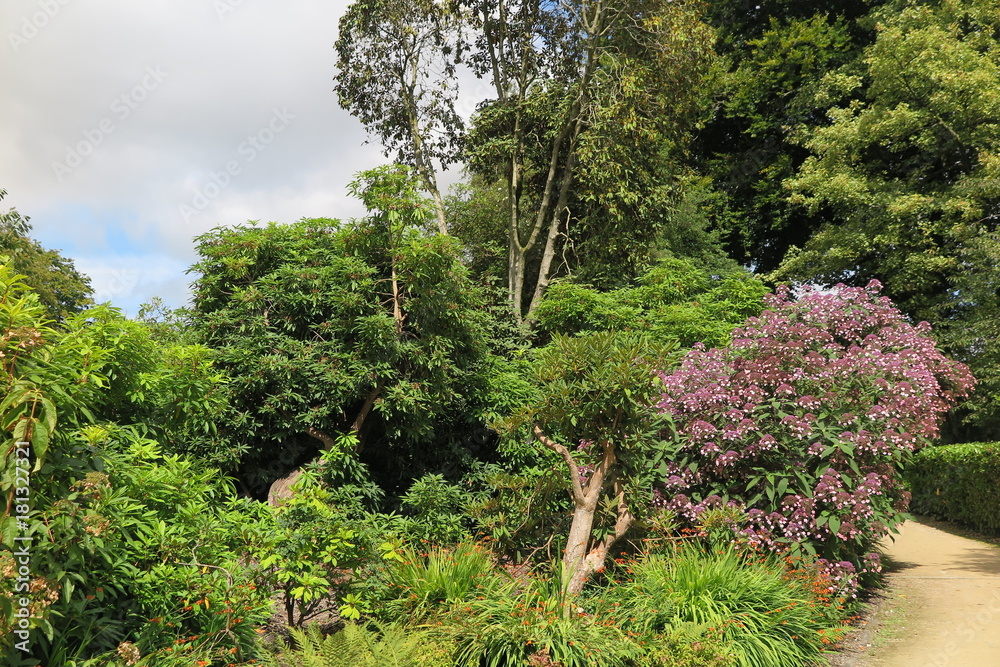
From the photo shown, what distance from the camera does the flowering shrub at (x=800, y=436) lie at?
610 cm

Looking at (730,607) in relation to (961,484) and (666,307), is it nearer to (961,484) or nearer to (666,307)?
(666,307)

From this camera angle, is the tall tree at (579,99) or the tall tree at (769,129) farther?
the tall tree at (769,129)

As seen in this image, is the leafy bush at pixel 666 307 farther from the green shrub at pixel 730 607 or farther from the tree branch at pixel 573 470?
the green shrub at pixel 730 607

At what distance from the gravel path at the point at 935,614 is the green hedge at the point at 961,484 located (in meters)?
1.21

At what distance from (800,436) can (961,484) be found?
7957 mm

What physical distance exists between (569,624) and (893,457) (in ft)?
13.9

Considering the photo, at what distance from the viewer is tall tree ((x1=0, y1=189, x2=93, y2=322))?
18.5 meters

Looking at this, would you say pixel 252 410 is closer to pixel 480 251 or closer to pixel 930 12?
pixel 480 251

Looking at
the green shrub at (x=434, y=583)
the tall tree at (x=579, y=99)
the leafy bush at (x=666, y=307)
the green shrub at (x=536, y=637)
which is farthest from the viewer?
the tall tree at (x=579, y=99)

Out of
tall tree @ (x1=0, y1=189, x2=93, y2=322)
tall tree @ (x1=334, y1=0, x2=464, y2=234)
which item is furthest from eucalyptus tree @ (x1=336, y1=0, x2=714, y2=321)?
tall tree @ (x1=0, y1=189, x2=93, y2=322)

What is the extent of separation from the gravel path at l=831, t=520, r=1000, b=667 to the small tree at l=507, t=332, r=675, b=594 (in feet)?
7.18

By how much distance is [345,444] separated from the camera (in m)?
6.93

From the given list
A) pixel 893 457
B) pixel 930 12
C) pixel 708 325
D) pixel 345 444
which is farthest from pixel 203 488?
pixel 930 12

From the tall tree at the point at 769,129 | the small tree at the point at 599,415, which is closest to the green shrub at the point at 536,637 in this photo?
the small tree at the point at 599,415
